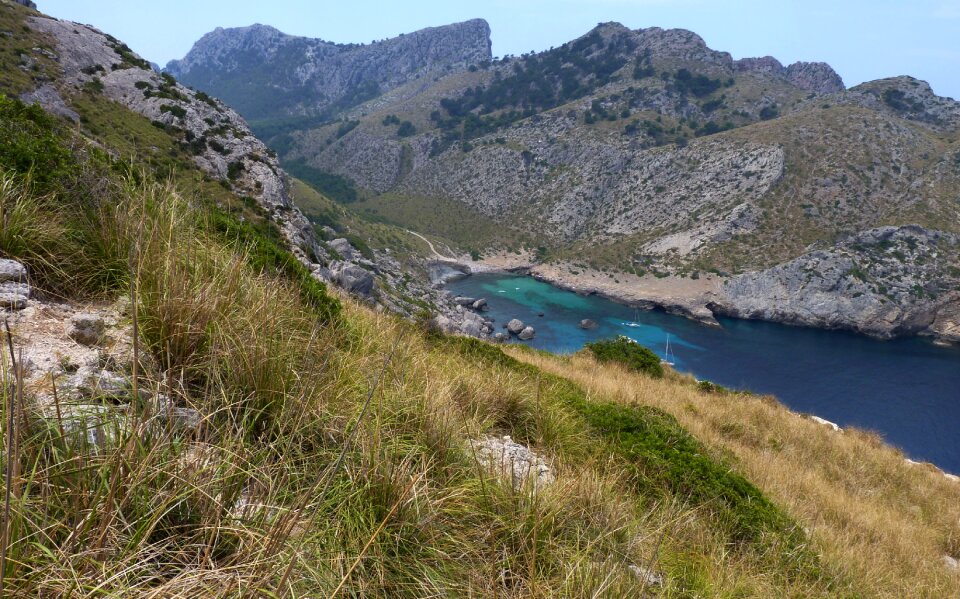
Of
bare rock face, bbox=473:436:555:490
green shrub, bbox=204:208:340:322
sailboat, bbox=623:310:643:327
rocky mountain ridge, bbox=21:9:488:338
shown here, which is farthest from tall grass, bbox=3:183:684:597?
sailboat, bbox=623:310:643:327

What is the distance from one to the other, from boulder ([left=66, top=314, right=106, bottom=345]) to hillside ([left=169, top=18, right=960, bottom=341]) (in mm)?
73665

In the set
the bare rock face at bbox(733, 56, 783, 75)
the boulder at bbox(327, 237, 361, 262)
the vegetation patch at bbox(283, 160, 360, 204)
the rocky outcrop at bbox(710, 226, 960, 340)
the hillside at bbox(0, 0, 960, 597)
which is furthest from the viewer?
the bare rock face at bbox(733, 56, 783, 75)

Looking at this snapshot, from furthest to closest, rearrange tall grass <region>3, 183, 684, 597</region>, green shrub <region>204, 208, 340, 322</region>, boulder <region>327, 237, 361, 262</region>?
1. boulder <region>327, 237, 361, 262</region>
2. green shrub <region>204, 208, 340, 322</region>
3. tall grass <region>3, 183, 684, 597</region>

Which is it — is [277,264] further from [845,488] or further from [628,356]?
[628,356]

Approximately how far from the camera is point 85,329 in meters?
3.08

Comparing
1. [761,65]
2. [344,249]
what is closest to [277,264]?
[344,249]

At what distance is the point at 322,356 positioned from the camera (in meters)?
3.80

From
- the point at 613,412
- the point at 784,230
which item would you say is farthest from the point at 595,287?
the point at 613,412

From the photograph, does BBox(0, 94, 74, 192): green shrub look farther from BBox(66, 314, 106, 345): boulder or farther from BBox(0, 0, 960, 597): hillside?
BBox(66, 314, 106, 345): boulder

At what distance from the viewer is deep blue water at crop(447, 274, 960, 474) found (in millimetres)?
40812

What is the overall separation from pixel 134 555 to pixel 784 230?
9274 centimetres

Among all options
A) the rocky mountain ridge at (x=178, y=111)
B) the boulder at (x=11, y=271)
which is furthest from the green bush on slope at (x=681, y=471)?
the rocky mountain ridge at (x=178, y=111)

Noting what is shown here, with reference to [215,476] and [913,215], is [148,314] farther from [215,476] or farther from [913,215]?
[913,215]

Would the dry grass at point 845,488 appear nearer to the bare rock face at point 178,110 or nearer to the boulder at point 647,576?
the boulder at point 647,576
